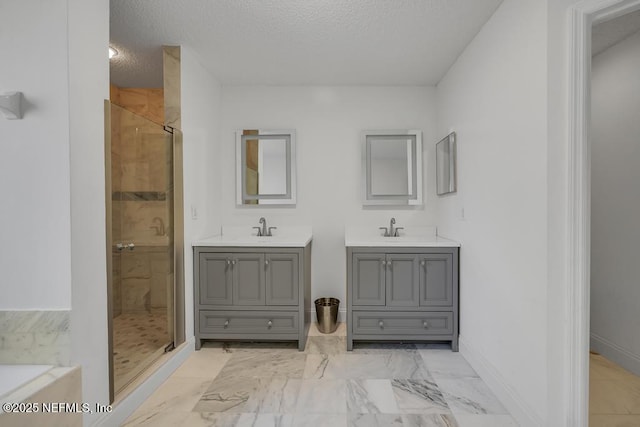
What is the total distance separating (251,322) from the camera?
2648 mm

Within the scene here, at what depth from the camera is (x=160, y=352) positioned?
88.0 inches

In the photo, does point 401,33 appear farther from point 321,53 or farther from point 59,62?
point 59,62

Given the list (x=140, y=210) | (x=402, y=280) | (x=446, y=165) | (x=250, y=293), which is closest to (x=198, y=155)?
(x=140, y=210)

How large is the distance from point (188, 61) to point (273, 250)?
1.67m

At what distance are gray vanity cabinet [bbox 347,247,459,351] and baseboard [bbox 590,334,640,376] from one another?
1.06 meters

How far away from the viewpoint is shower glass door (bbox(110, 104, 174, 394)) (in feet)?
5.78

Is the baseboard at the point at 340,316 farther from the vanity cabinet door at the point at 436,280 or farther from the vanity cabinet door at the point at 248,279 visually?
the vanity cabinet door at the point at 436,280

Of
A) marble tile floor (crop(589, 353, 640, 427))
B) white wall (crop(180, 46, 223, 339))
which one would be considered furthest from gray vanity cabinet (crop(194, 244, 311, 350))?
marble tile floor (crop(589, 353, 640, 427))

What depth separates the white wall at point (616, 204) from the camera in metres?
2.23

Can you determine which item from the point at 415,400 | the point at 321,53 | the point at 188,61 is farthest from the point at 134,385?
the point at 321,53

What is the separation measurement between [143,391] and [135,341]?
0.29 m

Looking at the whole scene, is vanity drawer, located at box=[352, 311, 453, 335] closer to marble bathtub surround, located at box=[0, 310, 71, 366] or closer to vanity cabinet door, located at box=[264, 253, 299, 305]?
vanity cabinet door, located at box=[264, 253, 299, 305]

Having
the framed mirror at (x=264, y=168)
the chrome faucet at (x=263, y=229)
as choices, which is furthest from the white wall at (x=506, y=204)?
the chrome faucet at (x=263, y=229)

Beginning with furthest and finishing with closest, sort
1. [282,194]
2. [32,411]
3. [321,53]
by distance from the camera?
[282,194], [321,53], [32,411]
